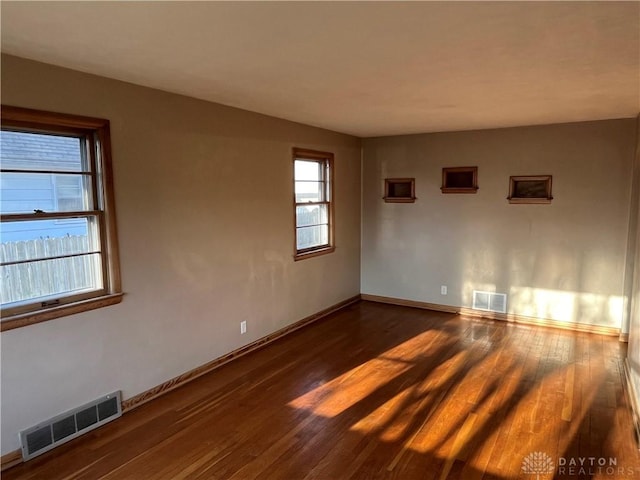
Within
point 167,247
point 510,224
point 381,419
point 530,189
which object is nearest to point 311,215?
point 167,247

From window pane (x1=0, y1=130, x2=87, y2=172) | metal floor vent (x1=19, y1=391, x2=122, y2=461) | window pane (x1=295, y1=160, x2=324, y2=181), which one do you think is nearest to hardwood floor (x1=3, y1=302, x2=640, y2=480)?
metal floor vent (x1=19, y1=391, x2=122, y2=461)

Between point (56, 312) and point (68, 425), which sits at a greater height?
point (56, 312)

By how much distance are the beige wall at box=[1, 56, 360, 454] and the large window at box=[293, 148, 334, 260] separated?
0.24 meters

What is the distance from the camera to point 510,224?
16.7 ft

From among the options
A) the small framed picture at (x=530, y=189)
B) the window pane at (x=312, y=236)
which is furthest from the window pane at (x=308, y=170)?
the small framed picture at (x=530, y=189)

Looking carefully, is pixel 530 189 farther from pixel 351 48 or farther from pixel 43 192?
pixel 43 192

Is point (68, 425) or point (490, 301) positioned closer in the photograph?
point (68, 425)

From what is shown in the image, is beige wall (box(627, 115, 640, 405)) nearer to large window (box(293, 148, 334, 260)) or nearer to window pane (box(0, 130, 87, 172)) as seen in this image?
large window (box(293, 148, 334, 260))

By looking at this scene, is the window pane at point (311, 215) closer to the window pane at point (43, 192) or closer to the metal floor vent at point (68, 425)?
the window pane at point (43, 192)

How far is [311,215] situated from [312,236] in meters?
0.27

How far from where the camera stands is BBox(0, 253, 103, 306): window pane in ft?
8.20

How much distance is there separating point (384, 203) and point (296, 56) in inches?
148

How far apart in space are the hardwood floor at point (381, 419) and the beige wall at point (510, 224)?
80 centimetres

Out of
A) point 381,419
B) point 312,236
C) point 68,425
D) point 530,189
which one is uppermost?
point 530,189
